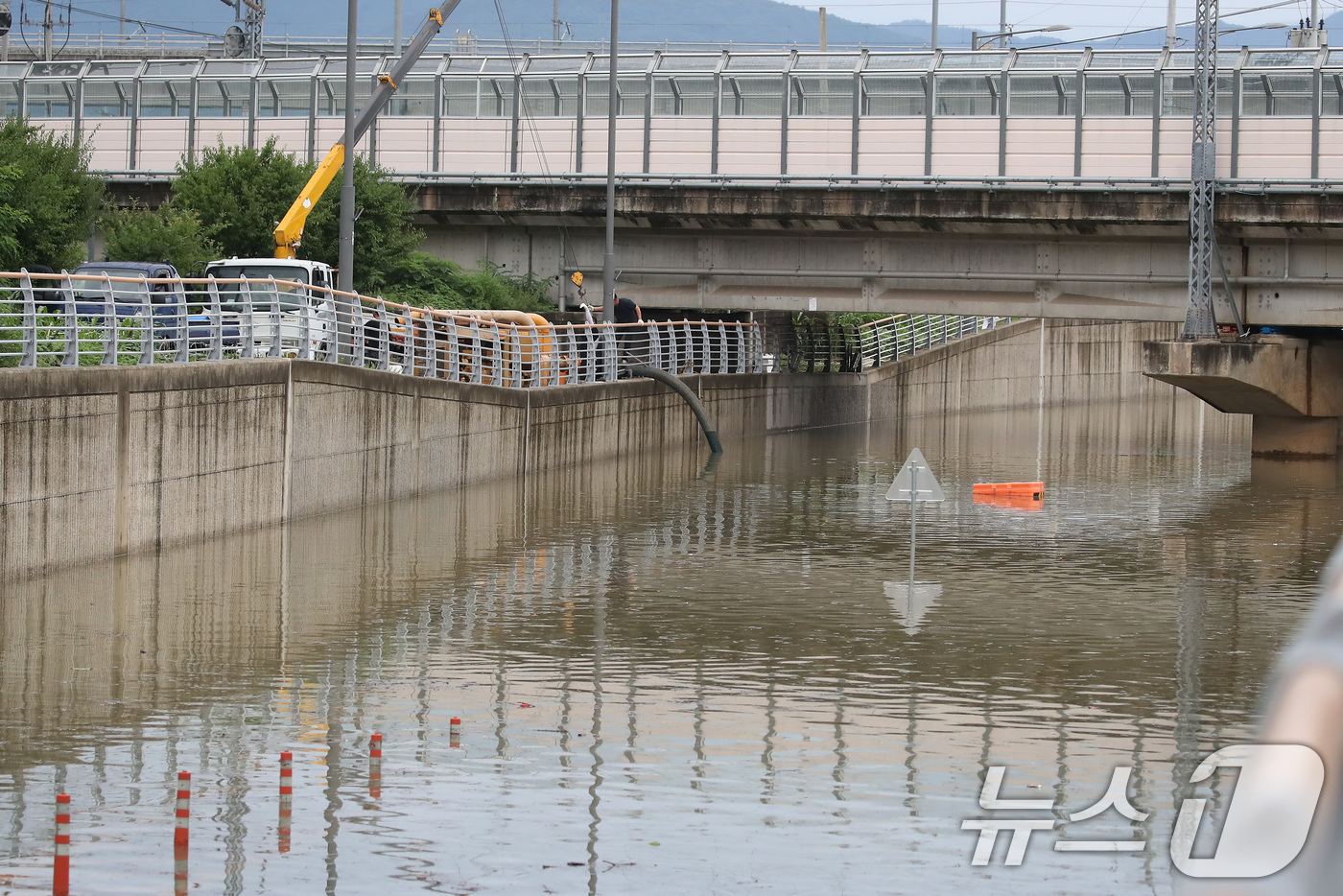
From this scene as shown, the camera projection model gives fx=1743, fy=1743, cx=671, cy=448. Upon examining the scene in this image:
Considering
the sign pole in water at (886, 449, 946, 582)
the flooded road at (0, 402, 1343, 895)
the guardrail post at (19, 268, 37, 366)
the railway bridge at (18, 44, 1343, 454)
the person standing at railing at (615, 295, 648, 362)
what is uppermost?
the railway bridge at (18, 44, 1343, 454)

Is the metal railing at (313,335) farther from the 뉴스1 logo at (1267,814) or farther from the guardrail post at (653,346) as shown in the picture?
the 뉴스1 logo at (1267,814)

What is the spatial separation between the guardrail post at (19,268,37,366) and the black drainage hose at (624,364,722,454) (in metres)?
20.9

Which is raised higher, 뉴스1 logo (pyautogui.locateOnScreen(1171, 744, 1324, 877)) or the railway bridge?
the railway bridge

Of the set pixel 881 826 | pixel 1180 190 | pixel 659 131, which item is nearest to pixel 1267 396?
pixel 1180 190

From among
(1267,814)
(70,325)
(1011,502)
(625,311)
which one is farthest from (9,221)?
(1267,814)

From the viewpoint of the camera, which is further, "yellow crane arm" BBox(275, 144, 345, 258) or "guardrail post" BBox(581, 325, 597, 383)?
"guardrail post" BBox(581, 325, 597, 383)

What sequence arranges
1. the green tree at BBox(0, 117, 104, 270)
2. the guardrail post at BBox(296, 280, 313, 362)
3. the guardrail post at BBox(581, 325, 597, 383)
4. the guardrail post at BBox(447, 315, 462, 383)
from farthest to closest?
the guardrail post at BBox(581, 325, 597, 383) < the green tree at BBox(0, 117, 104, 270) < the guardrail post at BBox(447, 315, 462, 383) < the guardrail post at BBox(296, 280, 313, 362)

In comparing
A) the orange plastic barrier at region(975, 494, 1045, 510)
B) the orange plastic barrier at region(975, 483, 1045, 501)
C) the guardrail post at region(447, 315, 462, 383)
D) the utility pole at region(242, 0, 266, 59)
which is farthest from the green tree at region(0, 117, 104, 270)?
the utility pole at region(242, 0, 266, 59)

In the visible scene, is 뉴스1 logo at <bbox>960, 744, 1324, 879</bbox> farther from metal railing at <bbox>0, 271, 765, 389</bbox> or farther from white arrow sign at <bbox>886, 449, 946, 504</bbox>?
white arrow sign at <bbox>886, 449, 946, 504</bbox>

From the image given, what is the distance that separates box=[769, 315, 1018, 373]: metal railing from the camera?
53531mm

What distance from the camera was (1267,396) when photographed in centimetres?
3844

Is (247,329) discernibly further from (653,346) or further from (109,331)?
(653,346)

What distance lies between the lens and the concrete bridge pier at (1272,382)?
1462 inches

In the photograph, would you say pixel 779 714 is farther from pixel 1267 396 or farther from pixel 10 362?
pixel 1267 396
